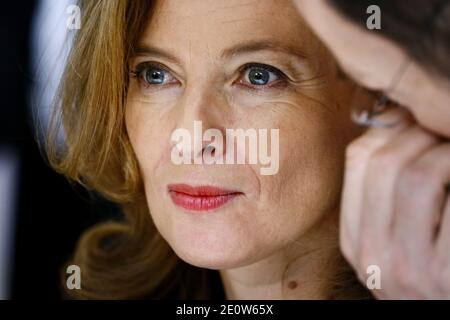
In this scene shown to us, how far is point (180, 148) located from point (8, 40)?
54 cm

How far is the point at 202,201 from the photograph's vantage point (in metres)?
0.80

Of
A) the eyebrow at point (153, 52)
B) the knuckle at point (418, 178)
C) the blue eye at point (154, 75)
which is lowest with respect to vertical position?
the knuckle at point (418, 178)

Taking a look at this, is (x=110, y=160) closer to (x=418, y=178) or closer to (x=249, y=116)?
(x=249, y=116)

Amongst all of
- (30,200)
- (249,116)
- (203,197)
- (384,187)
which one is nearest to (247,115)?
(249,116)

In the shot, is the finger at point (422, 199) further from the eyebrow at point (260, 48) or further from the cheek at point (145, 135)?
the cheek at point (145, 135)

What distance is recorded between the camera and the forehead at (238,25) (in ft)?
2.49

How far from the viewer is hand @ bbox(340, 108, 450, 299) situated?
60cm

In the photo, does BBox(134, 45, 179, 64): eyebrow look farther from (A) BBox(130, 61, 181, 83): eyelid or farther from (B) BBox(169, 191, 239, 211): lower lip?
(B) BBox(169, 191, 239, 211): lower lip

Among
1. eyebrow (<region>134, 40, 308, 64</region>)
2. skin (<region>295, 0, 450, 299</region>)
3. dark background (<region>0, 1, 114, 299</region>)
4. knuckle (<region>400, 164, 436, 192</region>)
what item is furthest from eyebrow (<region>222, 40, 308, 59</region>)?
dark background (<region>0, 1, 114, 299</region>)

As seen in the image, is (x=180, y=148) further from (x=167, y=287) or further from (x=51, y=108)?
(x=167, y=287)

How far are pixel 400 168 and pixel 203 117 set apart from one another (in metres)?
0.23

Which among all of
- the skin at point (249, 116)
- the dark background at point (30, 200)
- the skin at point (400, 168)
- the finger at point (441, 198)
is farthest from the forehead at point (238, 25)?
the dark background at point (30, 200)

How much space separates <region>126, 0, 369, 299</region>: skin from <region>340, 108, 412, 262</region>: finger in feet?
0.26

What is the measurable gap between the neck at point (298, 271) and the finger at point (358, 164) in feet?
0.44
